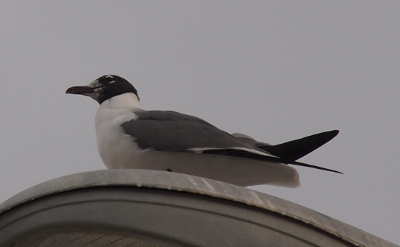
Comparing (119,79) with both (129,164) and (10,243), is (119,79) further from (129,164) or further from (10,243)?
(10,243)

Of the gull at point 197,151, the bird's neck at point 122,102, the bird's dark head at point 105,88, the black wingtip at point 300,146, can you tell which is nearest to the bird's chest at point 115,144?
the gull at point 197,151

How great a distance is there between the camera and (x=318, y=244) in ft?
5.61

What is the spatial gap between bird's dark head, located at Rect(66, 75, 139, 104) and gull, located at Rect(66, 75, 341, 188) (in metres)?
0.50

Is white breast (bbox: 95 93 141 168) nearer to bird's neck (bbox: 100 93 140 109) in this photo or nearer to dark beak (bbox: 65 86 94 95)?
bird's neck (bbox: 100 93 140 109)

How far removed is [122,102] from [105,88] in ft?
0.77

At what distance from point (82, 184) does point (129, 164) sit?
1.75 metres

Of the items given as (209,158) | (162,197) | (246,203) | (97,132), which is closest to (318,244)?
(246,203)

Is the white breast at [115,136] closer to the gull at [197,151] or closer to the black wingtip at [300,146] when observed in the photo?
the gull at [197,151]

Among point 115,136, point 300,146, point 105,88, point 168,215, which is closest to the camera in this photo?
point 168,215

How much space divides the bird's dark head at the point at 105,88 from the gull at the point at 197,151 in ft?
1.65

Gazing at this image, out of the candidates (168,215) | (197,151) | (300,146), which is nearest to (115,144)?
(197,151)

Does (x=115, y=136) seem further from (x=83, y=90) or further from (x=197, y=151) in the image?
(x=83, y=90)

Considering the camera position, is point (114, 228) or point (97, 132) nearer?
point (114, 228)

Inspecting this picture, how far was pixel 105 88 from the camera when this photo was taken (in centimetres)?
433
